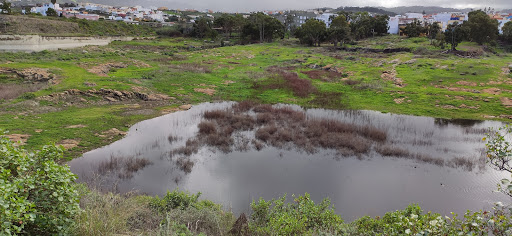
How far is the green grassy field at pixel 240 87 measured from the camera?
68.2 feet

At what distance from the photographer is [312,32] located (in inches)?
2785

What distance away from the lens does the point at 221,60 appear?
5062 centimetres

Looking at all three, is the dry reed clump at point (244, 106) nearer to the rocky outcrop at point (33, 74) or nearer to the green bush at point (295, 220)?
the green bush at point (295, 220)

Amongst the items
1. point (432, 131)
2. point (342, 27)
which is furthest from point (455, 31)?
point (432, 131)

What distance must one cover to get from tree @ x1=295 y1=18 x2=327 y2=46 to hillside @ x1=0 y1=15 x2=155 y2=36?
1836 inches

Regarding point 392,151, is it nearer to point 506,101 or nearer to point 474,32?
point 506,101

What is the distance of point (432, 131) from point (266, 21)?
214ft

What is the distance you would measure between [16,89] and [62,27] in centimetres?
4591

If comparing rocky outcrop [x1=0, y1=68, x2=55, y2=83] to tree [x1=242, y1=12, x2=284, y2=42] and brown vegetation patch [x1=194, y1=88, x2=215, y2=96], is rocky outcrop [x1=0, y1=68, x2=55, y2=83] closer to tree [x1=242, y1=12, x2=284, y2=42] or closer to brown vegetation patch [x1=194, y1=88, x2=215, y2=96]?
brown vegetation patch [x1=194, y1=88, x2=215, y2=96]

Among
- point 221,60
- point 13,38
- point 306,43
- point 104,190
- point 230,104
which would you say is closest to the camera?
point 104,190

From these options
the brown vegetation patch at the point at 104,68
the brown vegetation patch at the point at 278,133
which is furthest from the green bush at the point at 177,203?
the brown vegetation patch at the point at 104,68

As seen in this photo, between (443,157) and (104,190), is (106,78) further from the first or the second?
(443,157)

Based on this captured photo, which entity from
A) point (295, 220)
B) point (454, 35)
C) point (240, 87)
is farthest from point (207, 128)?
point (454, 35)

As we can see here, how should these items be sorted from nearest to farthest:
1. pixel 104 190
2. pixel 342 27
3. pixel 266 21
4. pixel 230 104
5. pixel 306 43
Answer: pixel 104 190 < pixel 230 104 < pixel 342 27 < pixel 306 43 < pixel 266 21
